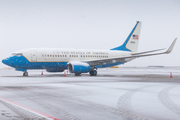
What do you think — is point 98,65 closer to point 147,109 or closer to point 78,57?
point 78,57

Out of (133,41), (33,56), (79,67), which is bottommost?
(79,67)

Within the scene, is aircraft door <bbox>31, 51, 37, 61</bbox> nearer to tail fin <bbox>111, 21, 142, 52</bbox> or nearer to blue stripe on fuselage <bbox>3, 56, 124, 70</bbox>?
blue stripe on fuselage <bbox>3, 56, 124, 70</bbox>

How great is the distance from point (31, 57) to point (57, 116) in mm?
21411

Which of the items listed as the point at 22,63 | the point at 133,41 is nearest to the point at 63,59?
the point at 22,63

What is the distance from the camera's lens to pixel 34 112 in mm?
6191

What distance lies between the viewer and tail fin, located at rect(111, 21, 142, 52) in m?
35.1

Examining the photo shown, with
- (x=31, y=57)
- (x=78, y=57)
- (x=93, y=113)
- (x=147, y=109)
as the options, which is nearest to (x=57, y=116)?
(x=93, y=113)

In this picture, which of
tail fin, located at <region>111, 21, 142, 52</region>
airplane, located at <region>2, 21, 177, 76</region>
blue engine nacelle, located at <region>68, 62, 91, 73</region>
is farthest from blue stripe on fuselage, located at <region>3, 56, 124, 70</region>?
tail fin, located at <region>111, 21, 142, 52</region>

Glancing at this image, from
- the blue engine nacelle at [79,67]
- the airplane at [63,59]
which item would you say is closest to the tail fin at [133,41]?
the airplane at [63,59]

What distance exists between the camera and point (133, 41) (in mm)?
35656

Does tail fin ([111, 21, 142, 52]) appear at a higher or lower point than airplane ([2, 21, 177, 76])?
higher

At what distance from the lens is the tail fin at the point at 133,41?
35062 mm

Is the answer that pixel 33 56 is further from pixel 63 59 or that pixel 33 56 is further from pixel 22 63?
pixel 63 59

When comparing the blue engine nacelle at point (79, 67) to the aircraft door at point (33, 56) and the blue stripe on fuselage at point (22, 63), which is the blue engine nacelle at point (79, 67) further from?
the aircraft door at point (33, 56)
